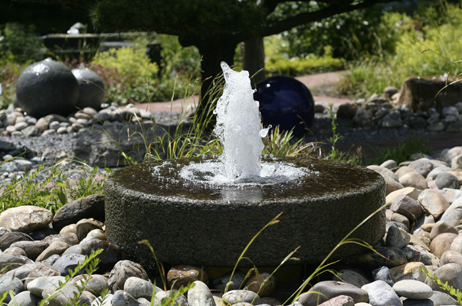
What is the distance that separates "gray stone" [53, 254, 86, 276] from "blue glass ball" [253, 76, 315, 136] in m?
3.87

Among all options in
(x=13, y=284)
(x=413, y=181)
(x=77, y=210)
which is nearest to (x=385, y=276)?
(x=413, y=181)

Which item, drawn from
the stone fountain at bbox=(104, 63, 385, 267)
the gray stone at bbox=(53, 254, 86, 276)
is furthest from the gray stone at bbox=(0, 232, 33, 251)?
the stone fountain at bbox=(104, 63, 385, 267)

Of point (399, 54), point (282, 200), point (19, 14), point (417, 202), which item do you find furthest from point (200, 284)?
point (19, 14)

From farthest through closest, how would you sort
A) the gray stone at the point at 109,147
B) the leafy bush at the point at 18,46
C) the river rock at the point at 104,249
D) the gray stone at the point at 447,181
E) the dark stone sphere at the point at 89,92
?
the leafy bush at the point at 18,46 < the dark stone sphere at the point at 89,92 < the gray stone at the point at 109,147 < the gray stone at the point at 447,181 < the river rock at the point at 104,249

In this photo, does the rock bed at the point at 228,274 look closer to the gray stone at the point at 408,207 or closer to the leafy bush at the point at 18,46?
the gray stone at the point at 408,207

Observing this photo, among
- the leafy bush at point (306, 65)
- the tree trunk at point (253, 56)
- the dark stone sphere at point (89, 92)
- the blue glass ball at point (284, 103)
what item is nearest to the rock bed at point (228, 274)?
the blue glass ball at point (284, 103)

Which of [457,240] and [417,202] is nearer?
[457,240]

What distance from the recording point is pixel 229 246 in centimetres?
226

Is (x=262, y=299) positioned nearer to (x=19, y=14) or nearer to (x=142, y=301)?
(x=142, y=301)

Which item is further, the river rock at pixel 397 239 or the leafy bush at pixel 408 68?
the leafy bush at pixel 408 68

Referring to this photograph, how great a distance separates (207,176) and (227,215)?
805 millimetres

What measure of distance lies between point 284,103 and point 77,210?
3.66m

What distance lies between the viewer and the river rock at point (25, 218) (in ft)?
10.2

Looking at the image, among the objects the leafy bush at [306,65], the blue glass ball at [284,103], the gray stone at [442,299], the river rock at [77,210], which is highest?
the leafy bush at [306,65]
